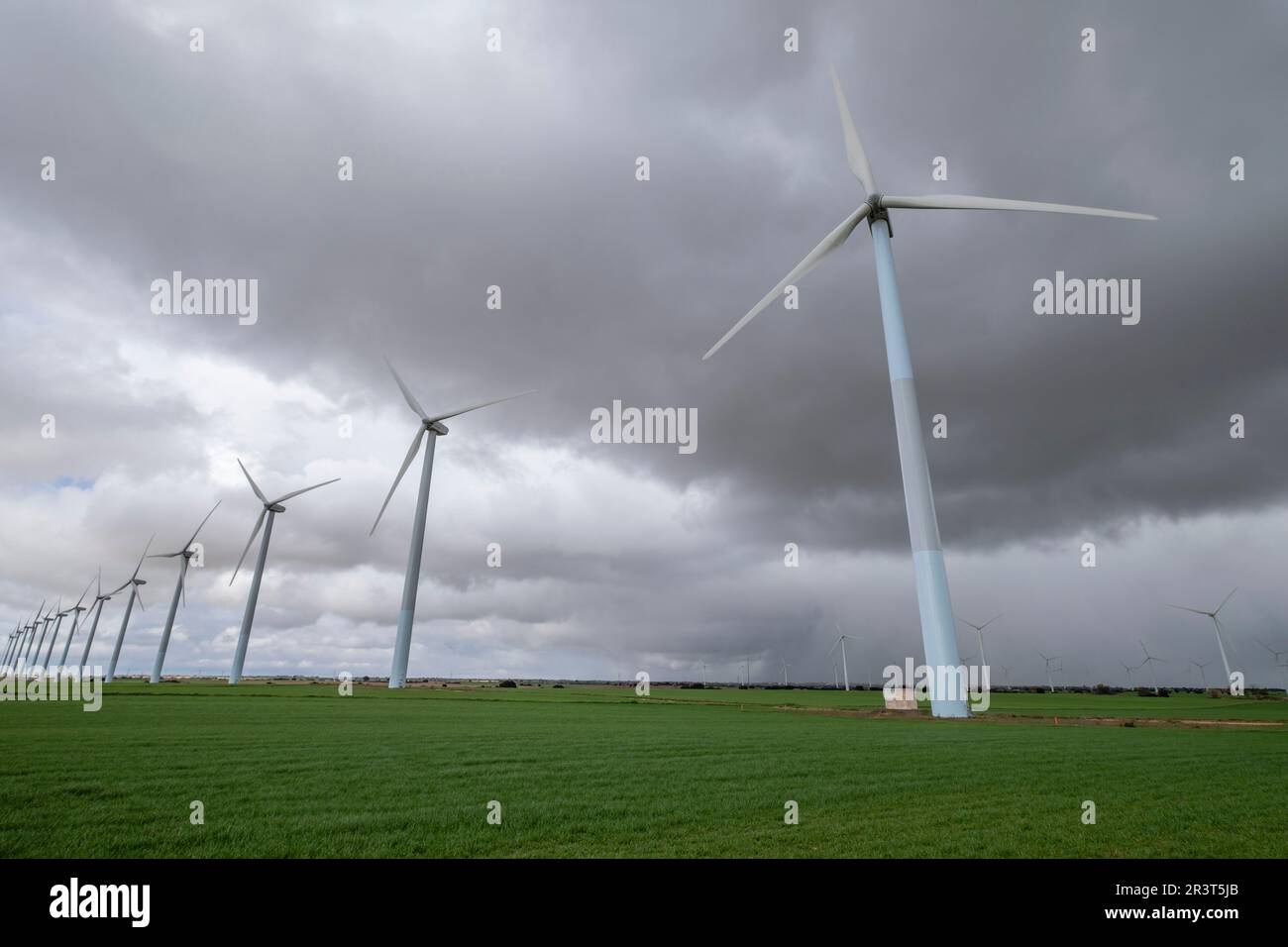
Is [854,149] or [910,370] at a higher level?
[854,149]

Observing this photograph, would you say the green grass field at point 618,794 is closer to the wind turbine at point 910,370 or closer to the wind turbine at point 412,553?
the wind turbine at point 910,370

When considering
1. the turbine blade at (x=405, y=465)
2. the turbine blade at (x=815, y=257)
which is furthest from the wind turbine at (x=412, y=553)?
the turbine blade at (x=815, y=257)

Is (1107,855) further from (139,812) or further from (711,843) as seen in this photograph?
(139,812)

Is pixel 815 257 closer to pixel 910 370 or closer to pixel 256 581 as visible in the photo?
pixel 910 370

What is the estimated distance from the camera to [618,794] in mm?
16359

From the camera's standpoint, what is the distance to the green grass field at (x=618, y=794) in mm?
11781

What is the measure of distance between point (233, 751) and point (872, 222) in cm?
5483

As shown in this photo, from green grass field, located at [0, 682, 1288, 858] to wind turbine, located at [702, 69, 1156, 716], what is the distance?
41.3 feet

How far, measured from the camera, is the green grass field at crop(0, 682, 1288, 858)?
11781mm

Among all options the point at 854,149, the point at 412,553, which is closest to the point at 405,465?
the point at 412,553

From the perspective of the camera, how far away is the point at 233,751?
23391 millimetres

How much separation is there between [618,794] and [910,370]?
134 feet

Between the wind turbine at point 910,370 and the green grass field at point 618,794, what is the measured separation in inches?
496
